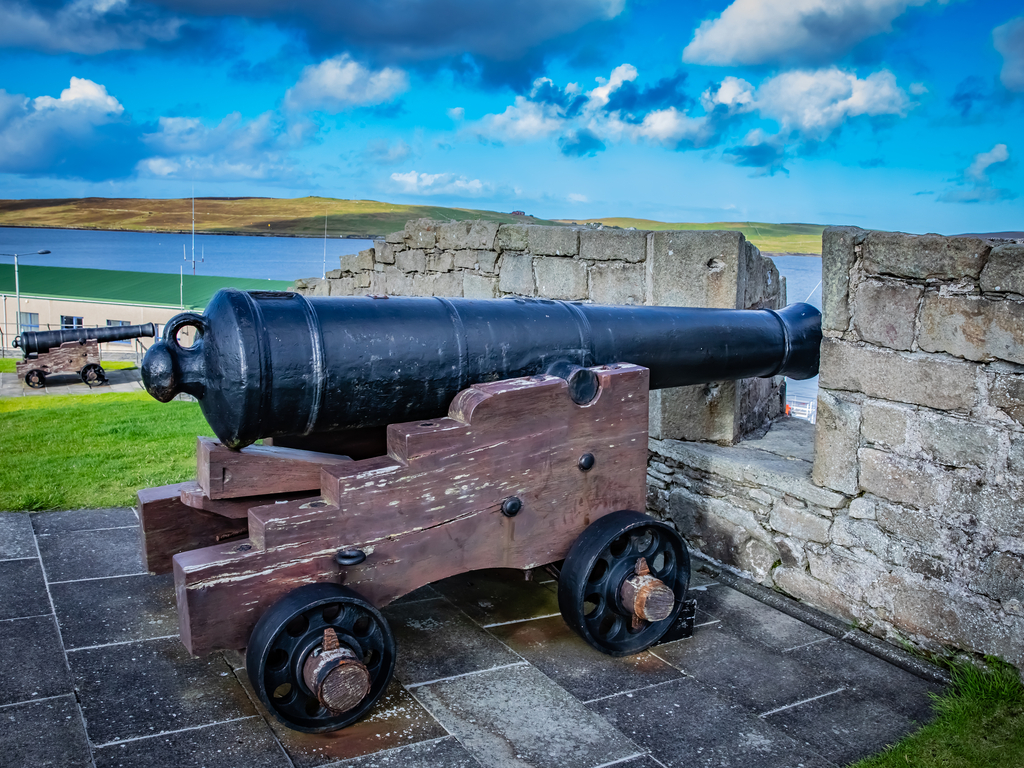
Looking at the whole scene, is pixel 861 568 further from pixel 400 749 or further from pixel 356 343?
pixel 356 343

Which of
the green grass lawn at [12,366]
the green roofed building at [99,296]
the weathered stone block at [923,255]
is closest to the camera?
the weathered stone block at [923,255]

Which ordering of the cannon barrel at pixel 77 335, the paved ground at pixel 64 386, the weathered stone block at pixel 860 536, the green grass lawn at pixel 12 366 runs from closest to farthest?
the weathered stone block at pixel 860 536
the cannon barrel at pixel 77 335
the paved ground at pixel 64 386
the green grass lawn at pixel 12 366

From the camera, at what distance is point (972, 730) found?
2555 millimetres

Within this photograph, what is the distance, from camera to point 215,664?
279 cm

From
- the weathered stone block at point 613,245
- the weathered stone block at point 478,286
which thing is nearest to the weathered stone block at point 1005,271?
the weathered stone block at point 613,245

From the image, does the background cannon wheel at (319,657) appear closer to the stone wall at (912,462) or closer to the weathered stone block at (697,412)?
the stone wall at (912,462)

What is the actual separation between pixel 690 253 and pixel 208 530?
2.55 m

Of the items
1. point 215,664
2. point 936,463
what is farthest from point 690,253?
point 215,664

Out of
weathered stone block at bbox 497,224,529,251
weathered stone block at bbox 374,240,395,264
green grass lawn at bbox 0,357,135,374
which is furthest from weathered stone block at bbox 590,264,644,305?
green grass lawn at bbox 0,357,135,374

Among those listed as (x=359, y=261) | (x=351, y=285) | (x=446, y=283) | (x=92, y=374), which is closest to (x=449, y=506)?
(x=446, y=283)

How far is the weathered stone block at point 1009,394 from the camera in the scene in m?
2.80

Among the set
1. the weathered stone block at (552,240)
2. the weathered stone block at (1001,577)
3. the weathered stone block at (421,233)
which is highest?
the weathered stone block at (421,233)

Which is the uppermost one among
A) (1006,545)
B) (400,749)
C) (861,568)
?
(1006,545)

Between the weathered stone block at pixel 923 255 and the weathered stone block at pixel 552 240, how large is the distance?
6.48ft
